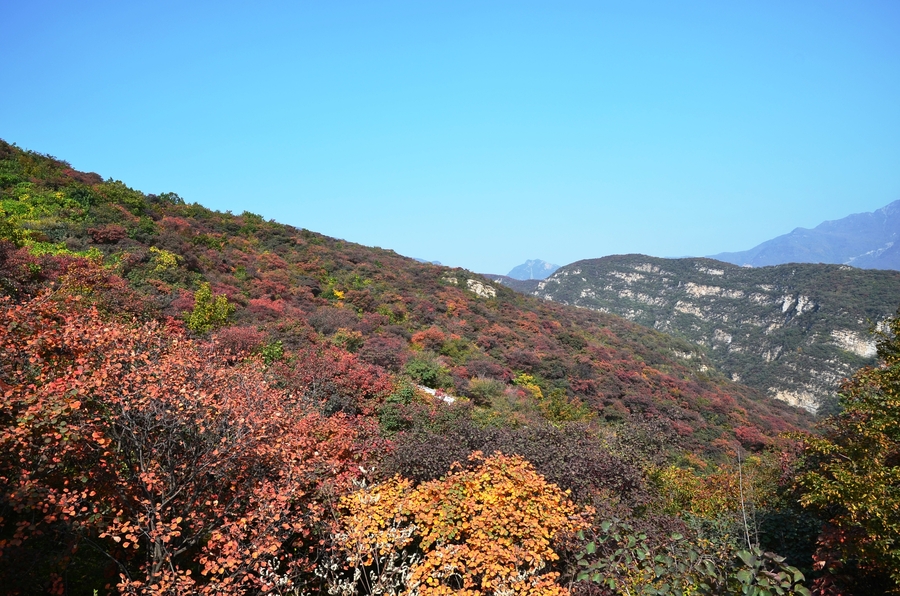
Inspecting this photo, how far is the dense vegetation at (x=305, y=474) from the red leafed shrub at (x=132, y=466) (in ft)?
0.12

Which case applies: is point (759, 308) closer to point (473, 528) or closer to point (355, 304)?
point (355, 304)

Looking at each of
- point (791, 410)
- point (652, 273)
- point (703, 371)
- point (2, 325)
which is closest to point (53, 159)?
point (2, 325)

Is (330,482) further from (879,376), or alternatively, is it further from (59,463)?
(879,376)

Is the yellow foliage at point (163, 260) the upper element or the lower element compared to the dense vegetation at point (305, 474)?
upper

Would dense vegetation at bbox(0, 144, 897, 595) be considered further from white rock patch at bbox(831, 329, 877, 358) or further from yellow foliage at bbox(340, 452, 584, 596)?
white rock patch at bbox(831, 329, 877, 358)

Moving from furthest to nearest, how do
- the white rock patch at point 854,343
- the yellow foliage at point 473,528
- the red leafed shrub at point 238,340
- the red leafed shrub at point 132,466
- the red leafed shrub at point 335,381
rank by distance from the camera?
the white rock patch at point 854,343 < the red leafed shrub at point 238,340 < the red leafed shrub at point 335,381 < the yellow foliage at point 473,528 < the red leafed shrub at point 132,466

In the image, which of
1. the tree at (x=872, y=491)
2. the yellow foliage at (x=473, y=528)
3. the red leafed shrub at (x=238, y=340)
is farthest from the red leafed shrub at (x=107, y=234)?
the tree at (x=872, y=491)

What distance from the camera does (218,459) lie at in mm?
5457

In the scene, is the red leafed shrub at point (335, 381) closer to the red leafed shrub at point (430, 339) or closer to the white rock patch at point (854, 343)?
the red leafed shrub at point (430, 339)

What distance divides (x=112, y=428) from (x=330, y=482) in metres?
2.74

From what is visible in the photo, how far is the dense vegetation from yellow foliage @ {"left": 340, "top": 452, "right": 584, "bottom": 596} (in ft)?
0.13

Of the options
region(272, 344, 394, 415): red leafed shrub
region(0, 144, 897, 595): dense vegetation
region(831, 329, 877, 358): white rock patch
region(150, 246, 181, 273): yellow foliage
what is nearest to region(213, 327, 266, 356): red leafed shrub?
region(0, 144, 897, 595): dense vegetation

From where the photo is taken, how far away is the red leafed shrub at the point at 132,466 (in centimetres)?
479

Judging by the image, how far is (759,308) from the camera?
76.1 metres
